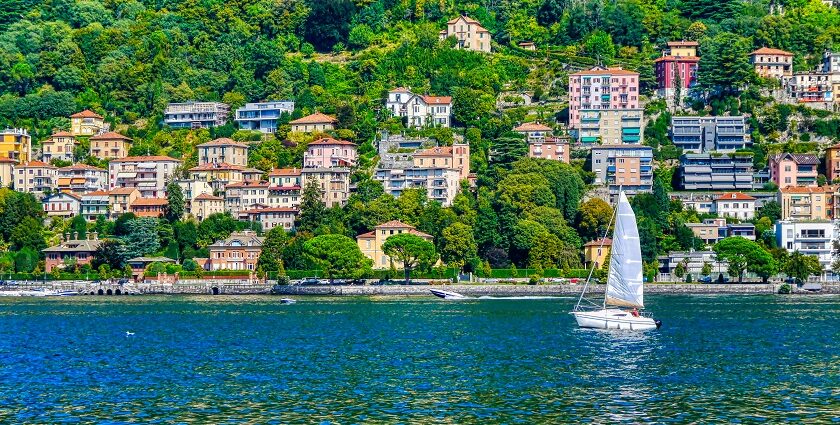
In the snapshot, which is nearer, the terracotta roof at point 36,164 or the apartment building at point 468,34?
the terracotta roof at point 36,164

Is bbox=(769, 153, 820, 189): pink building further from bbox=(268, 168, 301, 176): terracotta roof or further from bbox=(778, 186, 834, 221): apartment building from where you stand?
bbox=(268, 168, 301, 176): terracotta roof

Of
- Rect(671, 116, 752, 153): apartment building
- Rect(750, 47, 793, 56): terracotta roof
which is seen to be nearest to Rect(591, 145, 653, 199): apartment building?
Rect(671, 116, 752, 153): apartment building

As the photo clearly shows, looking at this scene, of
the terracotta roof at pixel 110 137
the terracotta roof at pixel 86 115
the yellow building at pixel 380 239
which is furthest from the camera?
the terracotta roof at pixel 86 115

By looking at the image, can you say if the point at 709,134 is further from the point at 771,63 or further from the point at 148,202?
the point at 148,202

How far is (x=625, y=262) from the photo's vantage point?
2399 inches

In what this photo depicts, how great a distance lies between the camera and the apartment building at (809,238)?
110m

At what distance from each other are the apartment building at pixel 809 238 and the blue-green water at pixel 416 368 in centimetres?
3476

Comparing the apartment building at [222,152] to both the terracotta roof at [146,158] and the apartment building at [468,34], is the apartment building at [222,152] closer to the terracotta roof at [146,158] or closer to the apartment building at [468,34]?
the terracotta roof at [146,158]

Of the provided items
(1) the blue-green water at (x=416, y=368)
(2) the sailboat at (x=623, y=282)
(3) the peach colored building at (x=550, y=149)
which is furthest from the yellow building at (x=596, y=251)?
(2) the sailboat at (x=623, y=282)

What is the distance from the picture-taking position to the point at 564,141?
122188 millimetres

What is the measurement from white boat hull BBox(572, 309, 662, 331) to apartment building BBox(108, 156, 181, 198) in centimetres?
6794

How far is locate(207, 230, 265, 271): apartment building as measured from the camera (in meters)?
108

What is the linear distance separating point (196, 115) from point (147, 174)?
14.2 metres

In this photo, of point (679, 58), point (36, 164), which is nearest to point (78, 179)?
point (36, 164)
